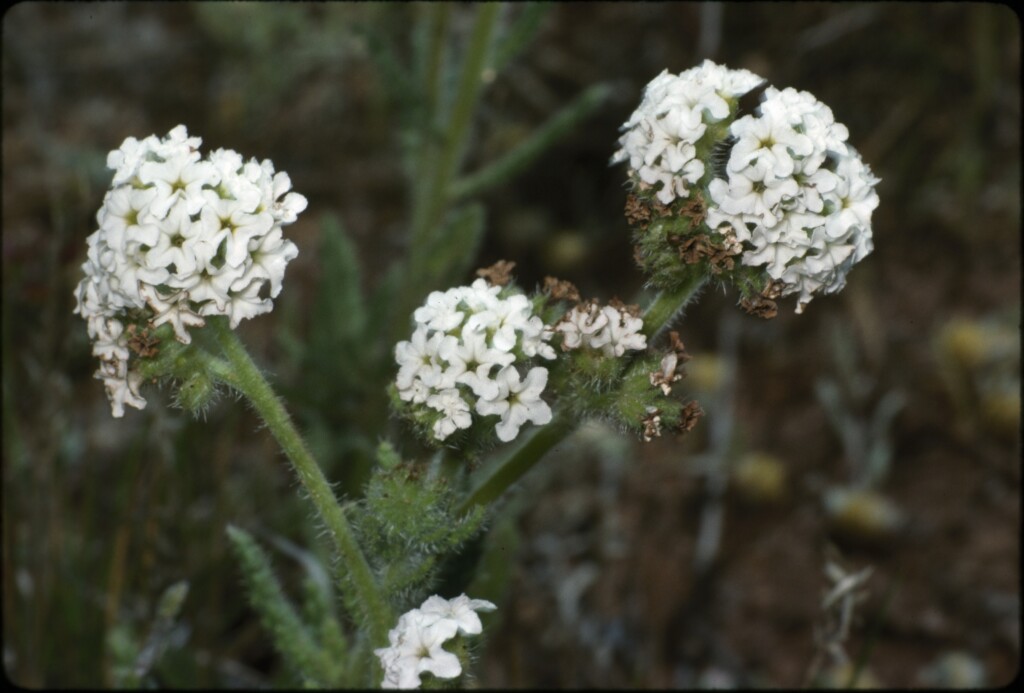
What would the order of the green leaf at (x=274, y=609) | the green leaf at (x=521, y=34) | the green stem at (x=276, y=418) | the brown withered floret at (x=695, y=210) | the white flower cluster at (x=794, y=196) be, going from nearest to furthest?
the white flower cluster at (x=794, y=196)
the brown withered floret at (x=695, y=210)
the green stem at (x=276, y=418)
the green leaf at (x=274, y=609)
the green leaf at (x=521, y=34)

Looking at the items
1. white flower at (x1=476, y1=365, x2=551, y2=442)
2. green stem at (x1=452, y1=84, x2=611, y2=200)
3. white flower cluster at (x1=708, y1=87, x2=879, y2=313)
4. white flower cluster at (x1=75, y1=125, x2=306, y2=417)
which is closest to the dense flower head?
white flower cluster at (x1=708, y1=87, x2=879, y2=313)

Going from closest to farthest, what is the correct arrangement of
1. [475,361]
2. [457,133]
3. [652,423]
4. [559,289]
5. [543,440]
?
[475,361]
[652,423]
[559,289]
[543,440]
[457,133]

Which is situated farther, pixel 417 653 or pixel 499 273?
pixel 499 273

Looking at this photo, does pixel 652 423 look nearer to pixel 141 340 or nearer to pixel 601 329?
pixel 601 329

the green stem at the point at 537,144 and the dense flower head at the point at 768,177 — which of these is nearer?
the dense flower head at the point at 768,177

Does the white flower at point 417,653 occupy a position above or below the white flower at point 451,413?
below

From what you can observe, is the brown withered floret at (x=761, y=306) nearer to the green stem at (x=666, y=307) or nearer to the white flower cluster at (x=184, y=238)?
the green stem at (x=666, y=307)

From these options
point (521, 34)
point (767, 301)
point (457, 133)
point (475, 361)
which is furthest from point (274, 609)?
point (521, 34)

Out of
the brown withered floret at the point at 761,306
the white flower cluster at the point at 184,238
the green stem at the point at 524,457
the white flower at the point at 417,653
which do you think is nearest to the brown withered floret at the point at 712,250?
the brown withered floret at the point at 761,306
